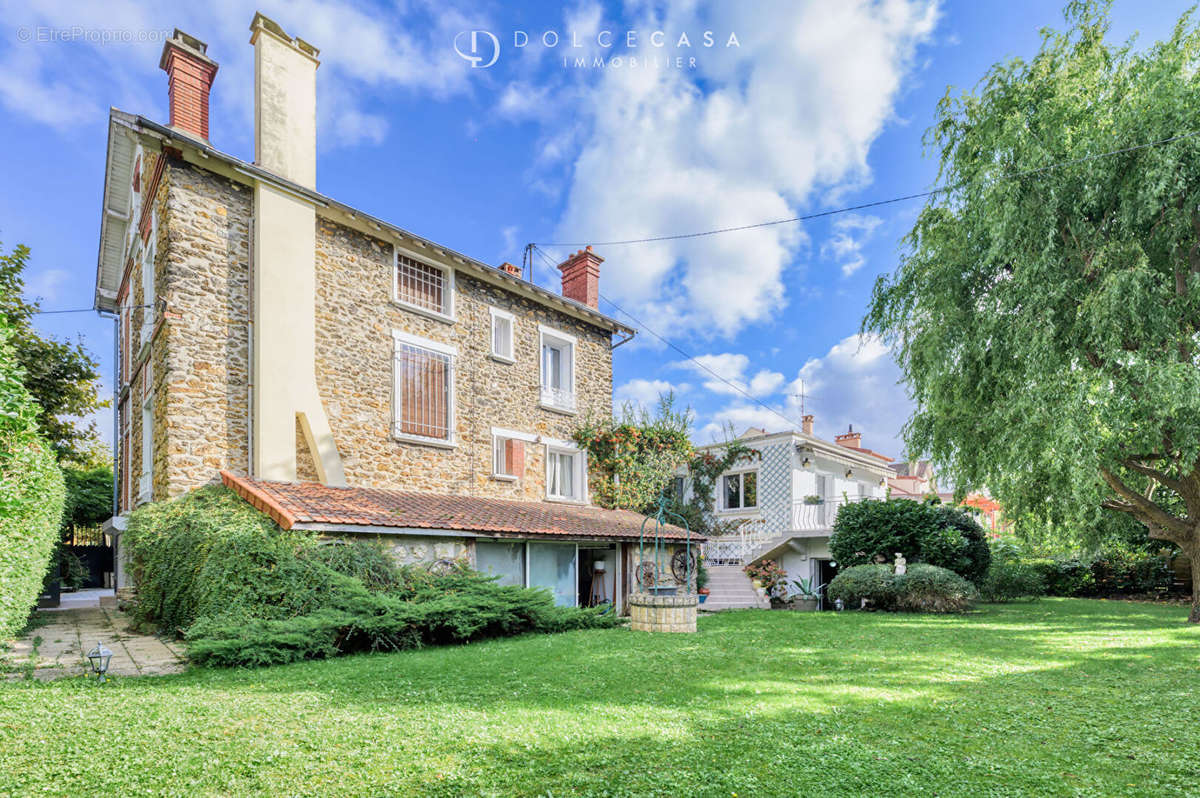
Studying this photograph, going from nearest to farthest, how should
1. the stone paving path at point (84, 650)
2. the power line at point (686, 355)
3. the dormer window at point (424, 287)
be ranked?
the stone paving path at point (84, 650)
the dormer window at point (424, 287)
the power line at point (686, 355)

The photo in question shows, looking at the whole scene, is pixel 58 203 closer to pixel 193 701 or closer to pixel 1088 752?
pixel 193 701

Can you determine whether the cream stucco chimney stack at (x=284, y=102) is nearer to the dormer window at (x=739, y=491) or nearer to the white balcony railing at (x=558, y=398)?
the white balcony railing at (x=558, y=398)

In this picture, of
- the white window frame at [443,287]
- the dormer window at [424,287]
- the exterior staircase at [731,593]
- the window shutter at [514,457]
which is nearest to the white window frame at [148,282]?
the white window frame at [443,287]

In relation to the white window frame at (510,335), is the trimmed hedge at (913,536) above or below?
below

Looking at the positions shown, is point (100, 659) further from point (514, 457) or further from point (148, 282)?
point (514, 457)

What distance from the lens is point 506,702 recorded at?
5.72 metres

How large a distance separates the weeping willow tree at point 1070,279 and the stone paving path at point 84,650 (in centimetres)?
1440

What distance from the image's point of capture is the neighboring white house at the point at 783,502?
71.4 ft

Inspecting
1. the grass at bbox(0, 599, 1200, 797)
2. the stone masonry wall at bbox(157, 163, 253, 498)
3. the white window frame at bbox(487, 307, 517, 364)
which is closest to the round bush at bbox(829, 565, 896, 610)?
the grass at bbox(0, 599, 1200, 797)

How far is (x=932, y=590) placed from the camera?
592 inches

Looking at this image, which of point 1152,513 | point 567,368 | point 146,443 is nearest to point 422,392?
point 567,368

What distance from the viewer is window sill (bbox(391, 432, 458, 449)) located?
1442 centimetres

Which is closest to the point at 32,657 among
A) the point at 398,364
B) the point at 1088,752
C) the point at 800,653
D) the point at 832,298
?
the point at 398,364
